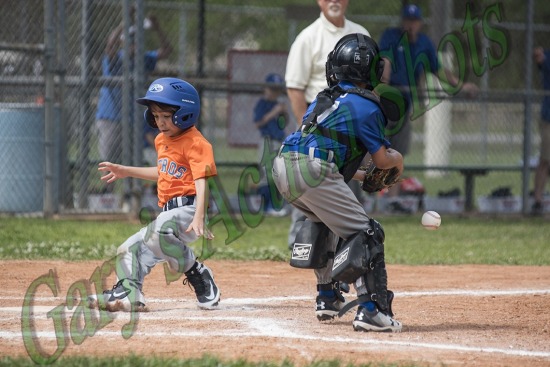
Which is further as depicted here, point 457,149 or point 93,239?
point 457,149

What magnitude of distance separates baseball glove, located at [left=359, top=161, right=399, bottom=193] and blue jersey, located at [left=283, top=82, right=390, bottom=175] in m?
0.14

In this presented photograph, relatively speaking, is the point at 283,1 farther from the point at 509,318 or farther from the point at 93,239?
the point at 509,318

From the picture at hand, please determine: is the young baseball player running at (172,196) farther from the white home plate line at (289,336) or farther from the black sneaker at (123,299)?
the white home plate line at (289,336)

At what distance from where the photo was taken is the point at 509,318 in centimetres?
530

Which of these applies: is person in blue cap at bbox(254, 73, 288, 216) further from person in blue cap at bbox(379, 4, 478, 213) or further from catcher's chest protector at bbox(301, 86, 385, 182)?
catcher's chest protector at bbox(301, 86, 385, 182)

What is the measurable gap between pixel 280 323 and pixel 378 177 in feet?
3.01

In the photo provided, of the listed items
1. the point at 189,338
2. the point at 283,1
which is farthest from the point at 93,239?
the point at 283,1

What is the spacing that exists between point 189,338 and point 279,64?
27.1 feet

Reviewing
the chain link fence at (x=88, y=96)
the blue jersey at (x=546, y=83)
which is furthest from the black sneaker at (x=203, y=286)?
the blue jersey at (x=546, y=83)

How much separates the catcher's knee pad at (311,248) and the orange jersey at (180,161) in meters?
0.66

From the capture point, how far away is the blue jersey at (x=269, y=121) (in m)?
12.5

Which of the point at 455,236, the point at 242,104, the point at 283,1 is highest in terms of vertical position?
the point at 283,1

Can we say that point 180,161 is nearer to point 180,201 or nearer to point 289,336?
point 180,201

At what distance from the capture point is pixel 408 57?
34.9 feet
